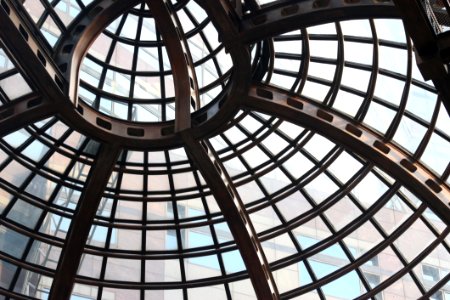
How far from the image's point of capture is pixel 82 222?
3089cm

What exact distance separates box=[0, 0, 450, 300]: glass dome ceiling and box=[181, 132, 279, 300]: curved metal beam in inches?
2.2

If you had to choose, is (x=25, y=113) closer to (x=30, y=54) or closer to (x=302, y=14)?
(x=30, y=54)

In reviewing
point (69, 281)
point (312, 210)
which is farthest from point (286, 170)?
point (69, 281)

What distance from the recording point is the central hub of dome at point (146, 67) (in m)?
29.3

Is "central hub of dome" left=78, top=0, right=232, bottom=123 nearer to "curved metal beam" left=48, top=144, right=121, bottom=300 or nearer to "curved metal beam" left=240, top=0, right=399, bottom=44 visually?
"curved metal beam" left=48, top=144, right=121, bottom=300

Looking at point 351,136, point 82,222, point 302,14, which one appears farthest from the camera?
point 82,222

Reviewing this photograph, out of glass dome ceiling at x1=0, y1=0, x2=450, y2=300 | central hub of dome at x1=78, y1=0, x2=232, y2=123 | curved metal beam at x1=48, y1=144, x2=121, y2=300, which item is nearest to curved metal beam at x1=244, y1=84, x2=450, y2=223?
glass dome ceiling at x1=0, y1=0, x2=450, y2=300

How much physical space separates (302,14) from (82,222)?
11.6 meters

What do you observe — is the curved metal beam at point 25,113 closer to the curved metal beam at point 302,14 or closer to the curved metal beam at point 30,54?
the curved metal beam at point 30,54

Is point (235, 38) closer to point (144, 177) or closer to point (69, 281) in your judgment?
point (144, 177)

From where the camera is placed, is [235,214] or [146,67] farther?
[235,214]

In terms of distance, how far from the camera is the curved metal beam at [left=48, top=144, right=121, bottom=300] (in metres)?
30.1

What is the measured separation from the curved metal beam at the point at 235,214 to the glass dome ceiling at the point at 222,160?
5 cm

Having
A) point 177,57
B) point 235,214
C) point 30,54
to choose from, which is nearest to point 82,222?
point 235,214
